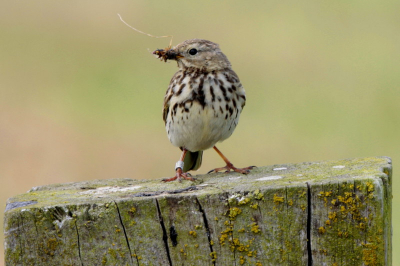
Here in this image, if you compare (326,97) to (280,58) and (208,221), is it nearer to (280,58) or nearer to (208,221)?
(280,58)

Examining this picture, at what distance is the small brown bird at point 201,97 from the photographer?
19.7ft

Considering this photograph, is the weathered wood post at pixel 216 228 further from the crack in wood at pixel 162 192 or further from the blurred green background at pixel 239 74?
the blurred green background at pixel 239 74

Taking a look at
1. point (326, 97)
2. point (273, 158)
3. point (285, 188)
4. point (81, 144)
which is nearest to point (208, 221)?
point (285, 188)

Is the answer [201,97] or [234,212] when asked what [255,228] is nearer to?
[234,212]

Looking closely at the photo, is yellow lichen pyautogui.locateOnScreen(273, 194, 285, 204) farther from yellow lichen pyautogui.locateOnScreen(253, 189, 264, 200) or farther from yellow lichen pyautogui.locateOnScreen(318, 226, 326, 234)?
yellow lichen pyautogui.locateOnScreen(318, 226, 326, 234)

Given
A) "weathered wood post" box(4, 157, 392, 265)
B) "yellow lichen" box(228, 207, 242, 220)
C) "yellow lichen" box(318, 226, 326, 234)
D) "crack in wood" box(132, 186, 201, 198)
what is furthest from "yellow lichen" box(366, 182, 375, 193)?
"crack in wood" box(132, 186, 201, 198)

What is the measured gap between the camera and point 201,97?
5.97m

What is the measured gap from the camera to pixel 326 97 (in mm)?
12344

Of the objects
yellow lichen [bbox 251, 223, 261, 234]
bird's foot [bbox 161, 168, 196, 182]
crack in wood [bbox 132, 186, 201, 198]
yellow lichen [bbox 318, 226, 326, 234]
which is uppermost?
bird's foot [bbox 161, 168, 196, 182]

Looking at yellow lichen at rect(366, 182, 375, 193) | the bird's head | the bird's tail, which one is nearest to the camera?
yellow lichen at rect(366, 182, 375, 193)

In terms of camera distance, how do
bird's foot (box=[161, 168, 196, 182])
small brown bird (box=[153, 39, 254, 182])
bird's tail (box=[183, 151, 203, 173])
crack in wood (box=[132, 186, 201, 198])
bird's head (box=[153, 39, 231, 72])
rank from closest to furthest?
crack in wood (box=[132, 186, 201, 198])
bird's foot (box=[161, 168, 196, 182])
small brown bird (box=[153, 39, 254, 182])
bird's head (box=[153, 39, 231, 72])
bird's tail (box=[183, 151, 203, 173])

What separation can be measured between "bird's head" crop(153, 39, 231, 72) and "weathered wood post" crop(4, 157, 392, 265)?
253 cm

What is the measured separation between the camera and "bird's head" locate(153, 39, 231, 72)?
6.18 m

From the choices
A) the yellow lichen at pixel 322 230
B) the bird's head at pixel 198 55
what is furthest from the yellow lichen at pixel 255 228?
the bird's head at pixel 198 55
